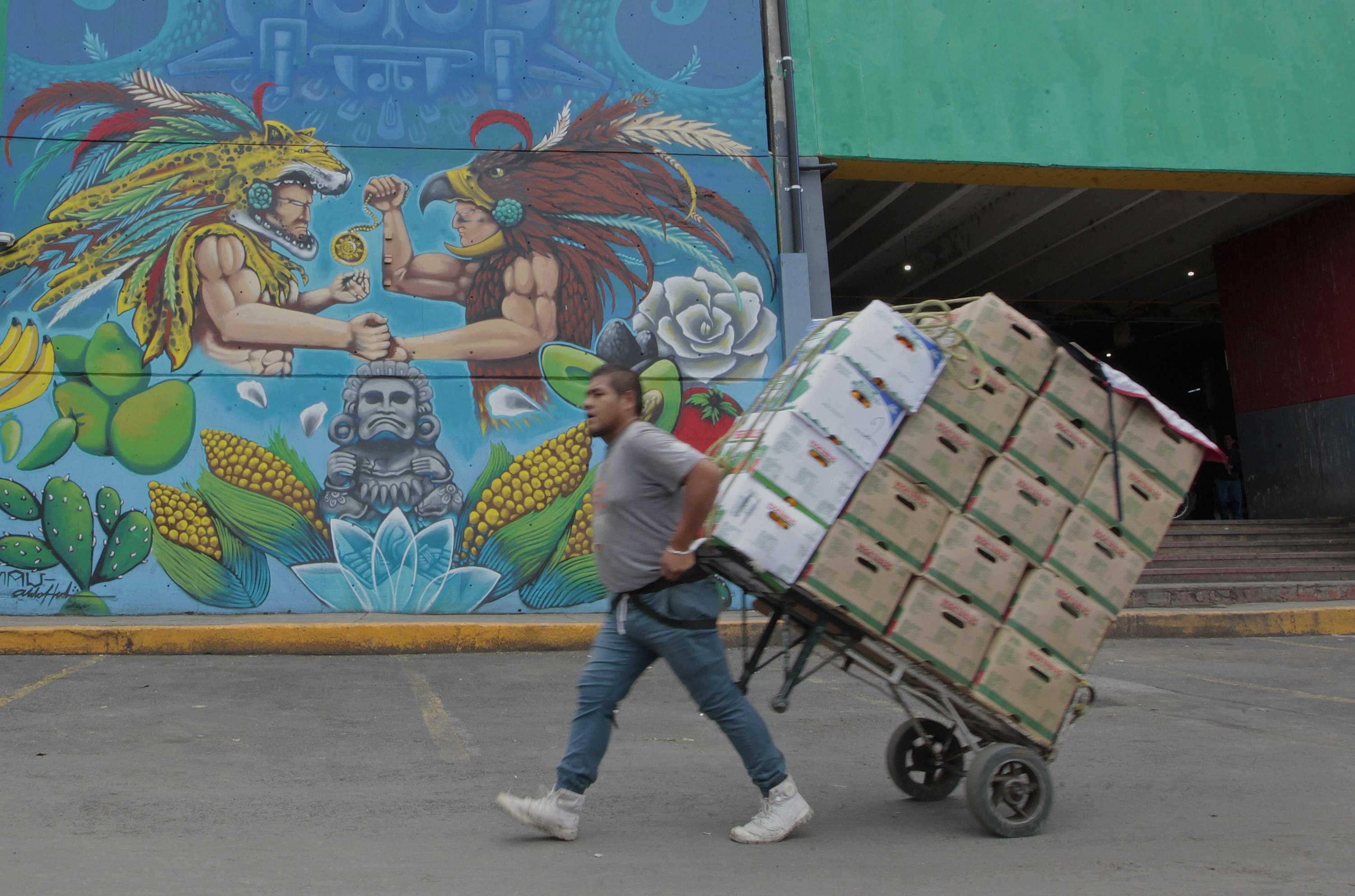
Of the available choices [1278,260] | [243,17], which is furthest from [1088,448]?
[1278,260]

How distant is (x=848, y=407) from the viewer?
3727 mm

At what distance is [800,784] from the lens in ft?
15.0

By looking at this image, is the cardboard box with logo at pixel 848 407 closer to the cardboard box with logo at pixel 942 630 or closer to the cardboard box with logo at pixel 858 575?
the cardboard box with logo at pixel 858 575

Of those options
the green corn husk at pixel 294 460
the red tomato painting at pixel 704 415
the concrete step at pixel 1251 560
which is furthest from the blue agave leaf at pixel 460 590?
the concrete step at pixel 1251 560

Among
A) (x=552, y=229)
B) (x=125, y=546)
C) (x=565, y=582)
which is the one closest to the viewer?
(x=125, y=546)

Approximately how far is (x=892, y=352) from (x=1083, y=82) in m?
9.49

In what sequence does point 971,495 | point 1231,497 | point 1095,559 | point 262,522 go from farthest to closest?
1. point 1231,497
2. point 262,522
3. point 1095,559
4. point 971,495

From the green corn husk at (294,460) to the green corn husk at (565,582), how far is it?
5.73 ft

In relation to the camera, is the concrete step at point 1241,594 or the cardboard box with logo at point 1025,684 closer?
the cardboard box with logo at point 1025,684

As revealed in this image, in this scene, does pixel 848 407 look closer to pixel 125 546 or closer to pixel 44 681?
pixel 44 681

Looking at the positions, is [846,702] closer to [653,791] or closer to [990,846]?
[653,791]

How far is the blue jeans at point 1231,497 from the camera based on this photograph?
1744cm
